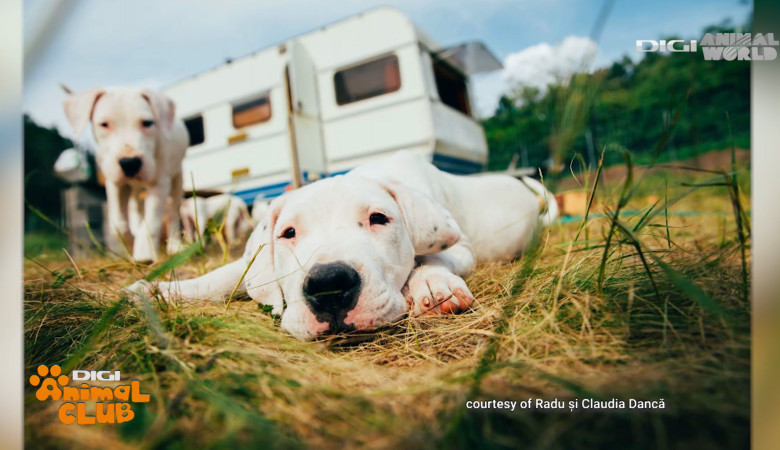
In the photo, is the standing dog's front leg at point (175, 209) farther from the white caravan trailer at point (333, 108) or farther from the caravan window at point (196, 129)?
the caravan window at point (196, 129)

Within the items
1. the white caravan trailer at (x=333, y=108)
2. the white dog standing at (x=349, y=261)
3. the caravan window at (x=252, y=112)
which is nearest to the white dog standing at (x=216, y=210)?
the white caravan trailer at (x=333, y=108)

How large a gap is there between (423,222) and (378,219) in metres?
0.24

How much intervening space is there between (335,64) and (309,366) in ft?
16.6

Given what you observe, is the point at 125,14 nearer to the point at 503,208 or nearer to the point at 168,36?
the point at 168,36

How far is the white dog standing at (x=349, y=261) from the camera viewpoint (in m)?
1.45

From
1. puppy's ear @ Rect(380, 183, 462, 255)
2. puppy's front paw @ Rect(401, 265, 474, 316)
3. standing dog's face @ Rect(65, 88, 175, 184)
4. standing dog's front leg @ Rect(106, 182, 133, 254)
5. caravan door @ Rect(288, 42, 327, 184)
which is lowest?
puppy's front paw @ Rect(401, 265, 474, 316)

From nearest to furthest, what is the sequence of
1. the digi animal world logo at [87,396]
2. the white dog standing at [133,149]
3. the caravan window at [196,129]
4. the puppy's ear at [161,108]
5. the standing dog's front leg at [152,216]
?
the digi animal world logo at [87,396]
the white dog standing at [133,149]
the puppy's ear at [161,108]
the standing dog's front leg at [152,216]
the caravan window at [196,129]

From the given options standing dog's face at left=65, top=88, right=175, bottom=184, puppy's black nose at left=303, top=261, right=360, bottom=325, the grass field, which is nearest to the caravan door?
standing dog's face at left=65, top=88, right=175, bottom=184

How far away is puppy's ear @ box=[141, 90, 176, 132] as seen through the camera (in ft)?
11.1

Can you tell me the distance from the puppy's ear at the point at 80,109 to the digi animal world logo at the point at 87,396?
2.31m

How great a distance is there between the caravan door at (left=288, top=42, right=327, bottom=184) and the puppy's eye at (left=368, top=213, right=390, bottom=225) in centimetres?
336

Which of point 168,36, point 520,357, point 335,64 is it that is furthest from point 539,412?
point 335,64

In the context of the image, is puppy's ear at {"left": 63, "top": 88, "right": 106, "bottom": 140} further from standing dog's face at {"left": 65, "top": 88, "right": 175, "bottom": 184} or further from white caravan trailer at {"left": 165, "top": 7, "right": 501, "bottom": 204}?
white caravan trailer at {"left": 165, "top": 7, "right": 501, "bottom": 204}

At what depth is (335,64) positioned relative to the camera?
5.59 metres
